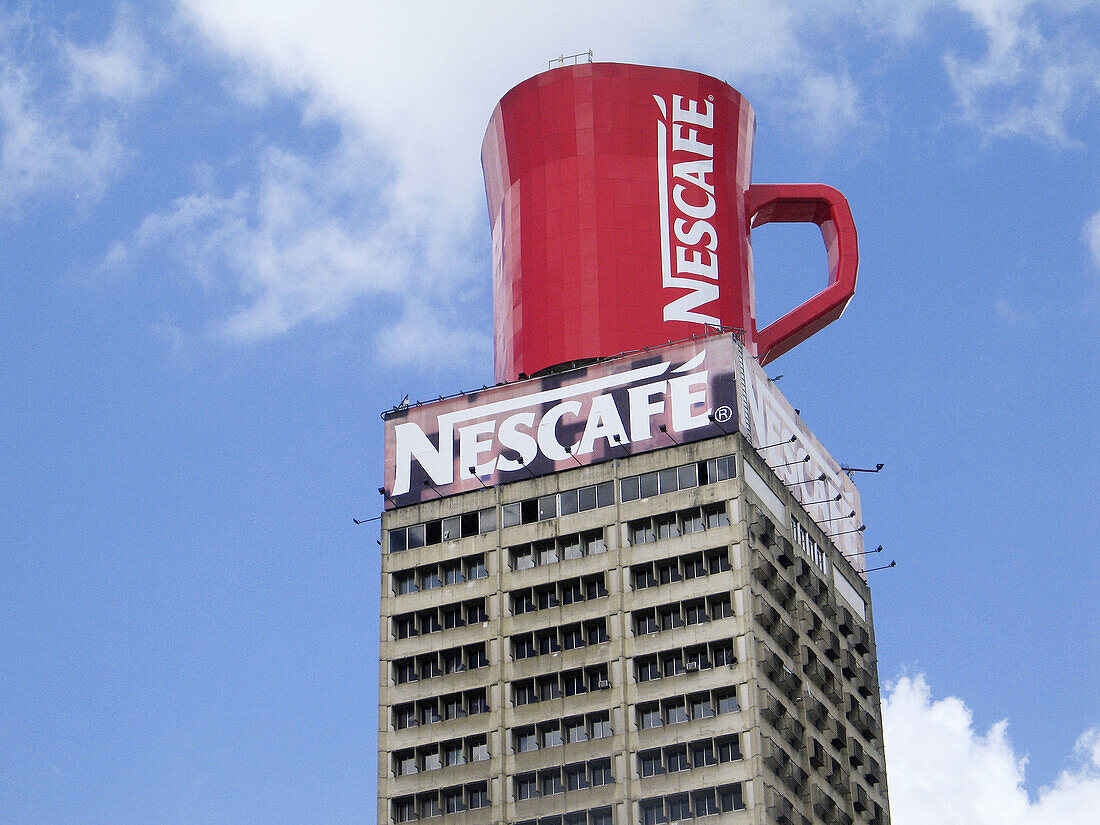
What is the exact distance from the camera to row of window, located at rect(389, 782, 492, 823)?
14638 cm

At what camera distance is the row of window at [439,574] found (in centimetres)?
15488

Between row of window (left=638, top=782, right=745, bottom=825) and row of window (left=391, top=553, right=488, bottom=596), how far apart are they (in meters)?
22.3

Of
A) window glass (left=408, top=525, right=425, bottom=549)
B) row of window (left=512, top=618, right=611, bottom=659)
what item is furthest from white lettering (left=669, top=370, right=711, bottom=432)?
window glass (left=408, top=525, right=425, bottom=549)

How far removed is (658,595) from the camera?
148 meters

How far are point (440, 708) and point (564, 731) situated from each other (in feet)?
31.5

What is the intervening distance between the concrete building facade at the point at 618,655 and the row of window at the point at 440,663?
155mm

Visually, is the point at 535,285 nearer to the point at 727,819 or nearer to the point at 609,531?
the point at 609,531

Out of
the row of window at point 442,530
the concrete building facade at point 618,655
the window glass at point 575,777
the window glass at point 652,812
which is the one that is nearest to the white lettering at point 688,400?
the concrete building facade at point 618,655

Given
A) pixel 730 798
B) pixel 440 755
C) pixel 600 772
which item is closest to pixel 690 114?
pixel 600 772

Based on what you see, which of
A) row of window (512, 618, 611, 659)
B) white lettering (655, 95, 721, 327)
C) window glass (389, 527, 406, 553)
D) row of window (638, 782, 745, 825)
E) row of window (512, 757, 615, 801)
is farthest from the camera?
white lettering (655, 95, 721, 327)

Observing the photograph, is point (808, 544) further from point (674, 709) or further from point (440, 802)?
point (440, 802)

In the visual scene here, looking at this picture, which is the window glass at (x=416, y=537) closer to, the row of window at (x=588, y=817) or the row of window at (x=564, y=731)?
the row of window at (x=564, y=731)

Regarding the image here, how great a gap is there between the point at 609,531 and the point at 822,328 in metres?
30.1

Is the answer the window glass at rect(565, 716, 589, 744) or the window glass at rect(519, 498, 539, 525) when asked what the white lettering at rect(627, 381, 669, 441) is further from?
the window glass at rect(565, 716, 589, 744)
